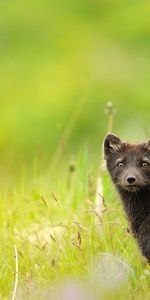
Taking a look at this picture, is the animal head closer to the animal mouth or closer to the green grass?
the animal mouth

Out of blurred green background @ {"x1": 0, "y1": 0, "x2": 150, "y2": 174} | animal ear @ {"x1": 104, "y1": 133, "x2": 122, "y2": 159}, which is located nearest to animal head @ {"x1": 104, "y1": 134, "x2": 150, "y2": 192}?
animal ear @ {"x1": 104, "y1": 133, "x2": 122, "y2": 159}

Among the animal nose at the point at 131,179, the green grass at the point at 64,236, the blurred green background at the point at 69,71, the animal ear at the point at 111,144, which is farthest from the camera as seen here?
the blurred green background at the point at 69,71

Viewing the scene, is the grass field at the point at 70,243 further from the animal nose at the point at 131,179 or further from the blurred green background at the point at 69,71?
the blurred green background at the point at 69,71

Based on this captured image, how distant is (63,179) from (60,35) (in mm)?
22114

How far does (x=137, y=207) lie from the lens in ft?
40.7

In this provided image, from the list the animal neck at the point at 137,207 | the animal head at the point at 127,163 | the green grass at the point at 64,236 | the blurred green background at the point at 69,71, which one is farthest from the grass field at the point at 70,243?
the blurred green background at the point at 69,71

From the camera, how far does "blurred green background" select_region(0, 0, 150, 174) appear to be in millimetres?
29562

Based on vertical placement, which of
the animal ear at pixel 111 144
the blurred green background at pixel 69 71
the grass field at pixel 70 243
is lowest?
the grass field at pixel 70 243

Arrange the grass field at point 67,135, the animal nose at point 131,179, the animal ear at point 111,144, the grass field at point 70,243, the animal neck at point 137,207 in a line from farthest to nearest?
the animal ear at point 111,144 < the animal neck at point 137,207 < the animal nose at point 131,179 < the grass field at point 67,135 < the grass field at point 70,243

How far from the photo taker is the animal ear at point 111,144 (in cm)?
1254

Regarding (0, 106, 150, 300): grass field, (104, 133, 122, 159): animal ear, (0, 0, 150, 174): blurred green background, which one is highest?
(0, 0, 150, 174): blurred green background

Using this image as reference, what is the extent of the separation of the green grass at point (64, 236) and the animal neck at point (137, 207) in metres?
0.12

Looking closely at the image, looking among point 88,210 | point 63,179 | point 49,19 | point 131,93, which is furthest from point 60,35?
point 88,210

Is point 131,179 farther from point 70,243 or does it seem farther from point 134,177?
point 70,243
